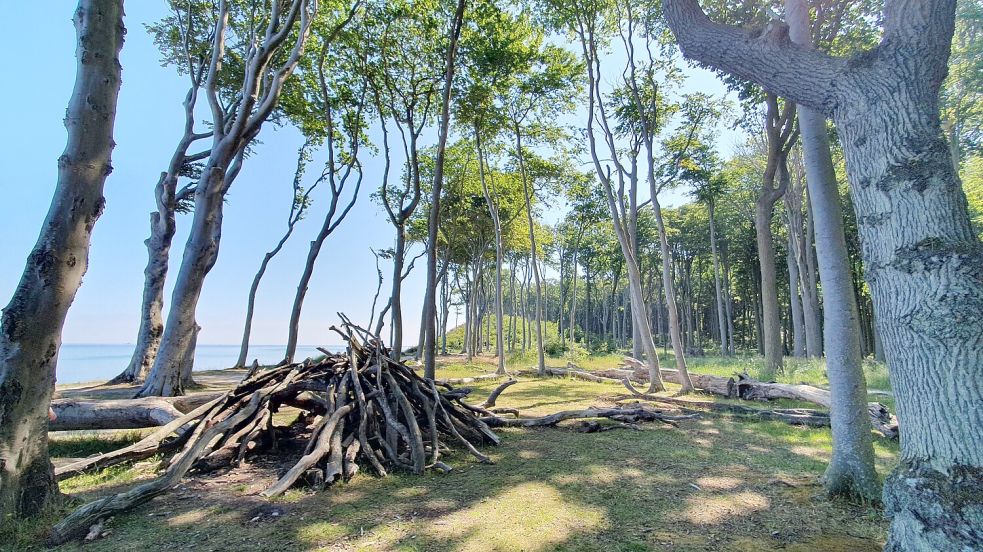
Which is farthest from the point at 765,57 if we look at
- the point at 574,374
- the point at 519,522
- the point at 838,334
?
the point at 574,374

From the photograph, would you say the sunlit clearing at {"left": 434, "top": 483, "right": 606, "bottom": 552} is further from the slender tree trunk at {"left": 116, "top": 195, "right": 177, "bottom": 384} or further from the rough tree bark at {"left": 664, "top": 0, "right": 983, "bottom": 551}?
the slender tree trunk at {"left": 116, "top": 195, "right": 177, "bottom": 384}

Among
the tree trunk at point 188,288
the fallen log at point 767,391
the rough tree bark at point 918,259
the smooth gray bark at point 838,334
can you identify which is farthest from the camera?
the tree trunk at point 188,288

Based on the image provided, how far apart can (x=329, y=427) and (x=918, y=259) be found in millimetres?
4518

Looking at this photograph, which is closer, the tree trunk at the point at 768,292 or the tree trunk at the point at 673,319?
the tree trunk at the point at 673,319

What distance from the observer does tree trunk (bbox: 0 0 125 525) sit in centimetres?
279

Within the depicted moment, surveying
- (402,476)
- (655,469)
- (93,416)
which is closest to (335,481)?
(402,476)

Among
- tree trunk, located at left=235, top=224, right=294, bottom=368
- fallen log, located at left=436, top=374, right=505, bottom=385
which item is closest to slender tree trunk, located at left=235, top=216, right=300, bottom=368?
tree trunk, located at left=235, top=224, right=294, bottom=368

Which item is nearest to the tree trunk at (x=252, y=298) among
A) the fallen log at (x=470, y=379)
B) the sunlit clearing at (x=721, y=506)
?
the fallen log at (x=470, y=379)

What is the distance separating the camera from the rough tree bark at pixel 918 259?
1838 millimetres

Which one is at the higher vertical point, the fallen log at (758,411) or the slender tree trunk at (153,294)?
the slender tree trunk at (153,294)

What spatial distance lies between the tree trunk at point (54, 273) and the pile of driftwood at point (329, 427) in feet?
1.78

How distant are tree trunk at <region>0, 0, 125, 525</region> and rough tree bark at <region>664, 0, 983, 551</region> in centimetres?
484

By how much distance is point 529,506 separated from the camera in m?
3.37

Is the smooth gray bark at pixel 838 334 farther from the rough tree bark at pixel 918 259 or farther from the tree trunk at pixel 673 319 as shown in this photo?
the tree trunk at pixel 673 319
